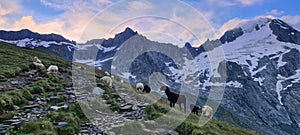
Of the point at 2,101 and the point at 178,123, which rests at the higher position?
the point at 2,101

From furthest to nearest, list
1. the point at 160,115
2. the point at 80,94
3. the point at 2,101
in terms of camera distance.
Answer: the point at 80,94 < the point at 160,115 < the point at 2,101

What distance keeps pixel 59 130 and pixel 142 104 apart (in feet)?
31.1

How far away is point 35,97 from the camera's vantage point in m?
22.6

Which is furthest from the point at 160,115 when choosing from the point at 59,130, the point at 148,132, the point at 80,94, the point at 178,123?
the point at 80,94

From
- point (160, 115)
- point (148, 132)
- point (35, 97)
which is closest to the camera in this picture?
point (148, 132)

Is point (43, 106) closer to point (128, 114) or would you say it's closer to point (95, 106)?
point (95, 106)

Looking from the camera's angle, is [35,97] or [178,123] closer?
[178,123]

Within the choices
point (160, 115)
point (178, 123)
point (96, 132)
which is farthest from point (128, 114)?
point (96, 132)

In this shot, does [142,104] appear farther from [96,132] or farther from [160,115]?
[96,132]

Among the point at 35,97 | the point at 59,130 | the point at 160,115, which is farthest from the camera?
the point at 35,97

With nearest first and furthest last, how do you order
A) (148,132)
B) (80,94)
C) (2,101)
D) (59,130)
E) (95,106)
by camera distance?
(59,130)
(148,132)
(2,101)
(95,106)
(80,94)

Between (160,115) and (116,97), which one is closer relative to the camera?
(160,115)

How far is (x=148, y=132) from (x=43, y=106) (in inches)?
299

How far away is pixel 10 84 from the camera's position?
26.4m
